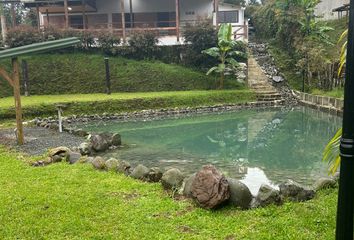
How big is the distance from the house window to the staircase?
6453mm

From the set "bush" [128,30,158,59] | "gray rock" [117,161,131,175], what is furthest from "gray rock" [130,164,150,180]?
"bush" [128,30,158,59]

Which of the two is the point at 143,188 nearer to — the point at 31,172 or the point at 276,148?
the point at 31,172

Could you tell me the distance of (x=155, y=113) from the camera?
18.5 m

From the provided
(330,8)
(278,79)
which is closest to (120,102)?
(278,79)

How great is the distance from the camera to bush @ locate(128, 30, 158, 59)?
24266 mm

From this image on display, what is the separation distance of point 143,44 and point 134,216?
2047 centimetres

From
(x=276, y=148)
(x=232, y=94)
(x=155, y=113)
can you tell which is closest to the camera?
(x=276, y=148)

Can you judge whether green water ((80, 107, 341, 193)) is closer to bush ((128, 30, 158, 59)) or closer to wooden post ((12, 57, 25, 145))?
wooden post ((12, 57, 25, 145))

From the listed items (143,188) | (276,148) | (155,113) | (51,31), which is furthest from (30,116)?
(143,188)

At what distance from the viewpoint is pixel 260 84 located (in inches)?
885

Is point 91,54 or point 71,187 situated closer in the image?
point 71,187

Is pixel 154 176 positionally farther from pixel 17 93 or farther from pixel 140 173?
pixel 17 93

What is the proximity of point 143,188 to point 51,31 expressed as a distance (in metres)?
20.7

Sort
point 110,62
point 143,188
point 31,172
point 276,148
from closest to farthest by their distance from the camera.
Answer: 1. point 143,188
2. point 31,172
3. point 276,148
4. point 110,62
